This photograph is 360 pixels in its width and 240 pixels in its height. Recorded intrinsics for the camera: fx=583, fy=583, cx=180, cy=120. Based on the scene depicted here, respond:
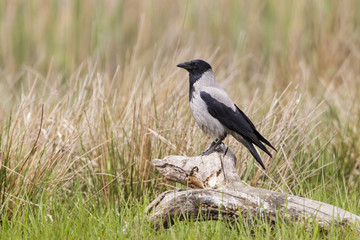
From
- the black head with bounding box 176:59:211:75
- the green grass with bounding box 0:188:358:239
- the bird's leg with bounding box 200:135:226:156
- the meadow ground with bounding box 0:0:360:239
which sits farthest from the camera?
the black head with bounding box 176:59:211:75

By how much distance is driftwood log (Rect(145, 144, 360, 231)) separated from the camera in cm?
309

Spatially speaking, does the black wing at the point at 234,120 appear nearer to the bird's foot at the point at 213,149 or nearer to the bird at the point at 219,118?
the bird at the point at 219,118

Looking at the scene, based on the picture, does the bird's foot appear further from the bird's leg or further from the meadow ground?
the meadow ground

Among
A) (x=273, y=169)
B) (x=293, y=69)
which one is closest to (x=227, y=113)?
(x=273, y=169)

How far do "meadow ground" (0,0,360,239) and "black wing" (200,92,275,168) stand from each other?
1.04ft

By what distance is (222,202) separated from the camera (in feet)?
10.5

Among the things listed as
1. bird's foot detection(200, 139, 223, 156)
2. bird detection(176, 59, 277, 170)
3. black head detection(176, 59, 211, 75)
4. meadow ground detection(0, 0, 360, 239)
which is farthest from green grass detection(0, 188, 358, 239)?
black head detection(176, 59, 211, 75)

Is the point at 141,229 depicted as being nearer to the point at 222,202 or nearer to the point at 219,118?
the point at 222,202

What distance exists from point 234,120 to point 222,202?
0.78 metres

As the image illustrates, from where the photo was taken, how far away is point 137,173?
411 centimetres

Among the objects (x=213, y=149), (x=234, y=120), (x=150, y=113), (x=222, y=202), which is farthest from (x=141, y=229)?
(x=150, y=113)

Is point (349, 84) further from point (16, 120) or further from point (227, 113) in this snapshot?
point (16, 120)

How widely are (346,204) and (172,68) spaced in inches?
70.1

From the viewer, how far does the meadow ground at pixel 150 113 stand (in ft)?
11.8
